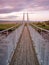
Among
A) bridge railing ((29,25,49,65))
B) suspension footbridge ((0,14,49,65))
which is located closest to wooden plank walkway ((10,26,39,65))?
suspension footbridge ((0,14,49,65))

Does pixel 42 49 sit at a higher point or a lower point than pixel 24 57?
higher

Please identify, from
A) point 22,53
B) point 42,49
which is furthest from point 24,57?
point 42,49

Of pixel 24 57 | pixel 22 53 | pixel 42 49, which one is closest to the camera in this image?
pixel 42 49

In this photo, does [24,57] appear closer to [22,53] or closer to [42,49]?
[22,53]

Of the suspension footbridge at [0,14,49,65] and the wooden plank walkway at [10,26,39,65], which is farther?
the wooden plank walkway at [10,26,39,65]

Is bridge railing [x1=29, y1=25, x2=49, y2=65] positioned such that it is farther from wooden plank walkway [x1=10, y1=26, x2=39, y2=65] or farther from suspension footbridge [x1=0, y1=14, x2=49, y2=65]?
wooden plank walkway [x1=10, y1=26, x2=39, y2=65]

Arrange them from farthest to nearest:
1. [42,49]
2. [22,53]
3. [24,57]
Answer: [22,53] < [24,57] < [42,49]

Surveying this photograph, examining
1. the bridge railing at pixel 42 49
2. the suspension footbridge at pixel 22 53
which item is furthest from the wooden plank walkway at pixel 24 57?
the bridge railing at pixel 42 49

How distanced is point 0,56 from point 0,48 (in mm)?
95

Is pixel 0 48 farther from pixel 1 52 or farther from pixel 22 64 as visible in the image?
→ pixel 22 64

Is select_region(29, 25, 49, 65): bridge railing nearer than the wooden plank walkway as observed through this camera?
Yes

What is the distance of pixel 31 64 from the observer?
3.52m

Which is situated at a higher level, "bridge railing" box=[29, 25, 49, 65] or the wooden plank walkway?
"bridge railing" box=[29, 25, 49, 65]

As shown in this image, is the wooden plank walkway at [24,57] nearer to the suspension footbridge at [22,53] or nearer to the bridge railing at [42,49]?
the suspension footbridge at [22,53]
